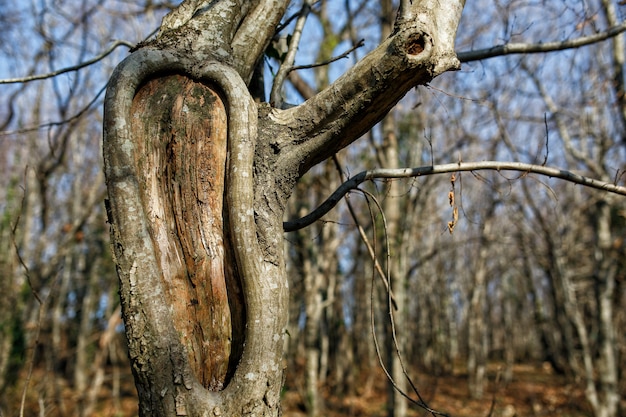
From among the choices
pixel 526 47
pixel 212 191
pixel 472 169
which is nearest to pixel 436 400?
pixel 526 47

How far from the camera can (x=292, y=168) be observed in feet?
7.04

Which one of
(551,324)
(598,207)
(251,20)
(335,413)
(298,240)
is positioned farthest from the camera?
(551,324)

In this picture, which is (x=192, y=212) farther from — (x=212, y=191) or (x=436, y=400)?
(x=436, y=400)

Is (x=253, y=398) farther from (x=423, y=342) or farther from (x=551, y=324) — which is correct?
(x=551, y=324)

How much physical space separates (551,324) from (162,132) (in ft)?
78.7

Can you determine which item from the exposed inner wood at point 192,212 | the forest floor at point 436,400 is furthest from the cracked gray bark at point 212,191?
the forest floor at point 436,400

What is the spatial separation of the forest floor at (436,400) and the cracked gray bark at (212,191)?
8902 millimetres

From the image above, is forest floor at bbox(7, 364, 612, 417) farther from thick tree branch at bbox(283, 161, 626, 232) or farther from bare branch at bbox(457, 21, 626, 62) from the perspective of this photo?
thick tree branch at bbox(283, 161, 626, 232)

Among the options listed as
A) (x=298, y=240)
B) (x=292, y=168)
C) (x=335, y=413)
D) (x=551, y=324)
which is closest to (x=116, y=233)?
(x=292, y=168)

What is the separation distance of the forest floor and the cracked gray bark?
29.2ft

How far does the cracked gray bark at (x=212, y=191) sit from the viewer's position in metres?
1.77

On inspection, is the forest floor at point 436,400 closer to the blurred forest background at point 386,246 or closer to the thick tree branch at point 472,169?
the blurred forest background at point 386,246

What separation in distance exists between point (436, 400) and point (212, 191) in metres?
13.9

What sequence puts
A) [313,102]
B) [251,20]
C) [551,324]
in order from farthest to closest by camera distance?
[551,324], [251,20], [313,102]
